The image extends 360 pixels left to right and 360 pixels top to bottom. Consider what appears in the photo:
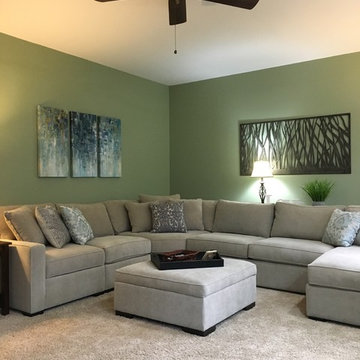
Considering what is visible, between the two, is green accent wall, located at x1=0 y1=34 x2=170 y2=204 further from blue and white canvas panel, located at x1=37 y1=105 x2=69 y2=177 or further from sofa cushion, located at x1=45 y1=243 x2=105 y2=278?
sofa cushion, located at x1=45 y1=243 x2=105 y2=278

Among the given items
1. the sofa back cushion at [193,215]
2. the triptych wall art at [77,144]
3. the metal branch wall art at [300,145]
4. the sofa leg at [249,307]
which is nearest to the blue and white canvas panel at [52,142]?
the triptych wall art at [77,144]

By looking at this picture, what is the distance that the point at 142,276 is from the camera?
2910mm

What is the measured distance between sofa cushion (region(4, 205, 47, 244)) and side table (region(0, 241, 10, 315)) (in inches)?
12.2

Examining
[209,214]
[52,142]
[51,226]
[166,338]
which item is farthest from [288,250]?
[52,142]

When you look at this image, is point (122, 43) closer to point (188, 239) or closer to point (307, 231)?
point (188, 239)

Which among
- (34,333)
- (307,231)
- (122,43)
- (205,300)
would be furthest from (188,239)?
(122,43)

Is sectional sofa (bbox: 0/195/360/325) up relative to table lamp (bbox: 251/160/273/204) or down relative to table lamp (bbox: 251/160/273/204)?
down

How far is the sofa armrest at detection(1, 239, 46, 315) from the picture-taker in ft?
10.1

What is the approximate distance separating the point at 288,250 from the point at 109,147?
8.72 feet

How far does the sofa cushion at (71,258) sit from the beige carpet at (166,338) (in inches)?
13.4

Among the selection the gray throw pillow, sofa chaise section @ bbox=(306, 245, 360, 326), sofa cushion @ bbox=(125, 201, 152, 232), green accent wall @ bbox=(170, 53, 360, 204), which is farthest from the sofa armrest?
green accent wall @ bbox=(170, 53, 360, 204)

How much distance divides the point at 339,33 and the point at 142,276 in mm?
3188

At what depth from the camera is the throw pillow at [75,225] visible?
3760mm

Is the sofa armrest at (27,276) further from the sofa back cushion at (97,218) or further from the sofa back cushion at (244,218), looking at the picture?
the sofa back cushion at (244,218)
